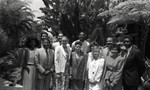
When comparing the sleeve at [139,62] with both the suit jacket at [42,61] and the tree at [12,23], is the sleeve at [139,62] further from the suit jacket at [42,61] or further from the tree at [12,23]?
the tree at [12,23]

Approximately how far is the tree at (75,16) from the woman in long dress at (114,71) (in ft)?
27.2

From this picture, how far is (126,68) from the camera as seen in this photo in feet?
21.4

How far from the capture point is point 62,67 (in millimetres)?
7371

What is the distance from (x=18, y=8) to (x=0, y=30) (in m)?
1.98

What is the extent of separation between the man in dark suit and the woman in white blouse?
56 cm

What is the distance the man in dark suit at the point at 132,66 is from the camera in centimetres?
639

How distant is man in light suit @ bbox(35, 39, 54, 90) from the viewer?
281 inches

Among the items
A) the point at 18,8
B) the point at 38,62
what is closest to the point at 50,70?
the point at 38,62

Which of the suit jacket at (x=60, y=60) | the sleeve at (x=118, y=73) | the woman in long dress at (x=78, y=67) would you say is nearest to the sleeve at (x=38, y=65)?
the suit jacket at (x=60, y=60)

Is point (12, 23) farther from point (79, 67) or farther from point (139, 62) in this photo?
point (139, 62)

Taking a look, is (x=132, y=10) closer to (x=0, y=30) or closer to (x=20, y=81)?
(x=20, y=81)

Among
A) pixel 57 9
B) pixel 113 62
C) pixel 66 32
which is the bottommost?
pixel 113 62

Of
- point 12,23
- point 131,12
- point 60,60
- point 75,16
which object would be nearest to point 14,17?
point 12,23

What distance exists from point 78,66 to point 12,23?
34.9 ft
